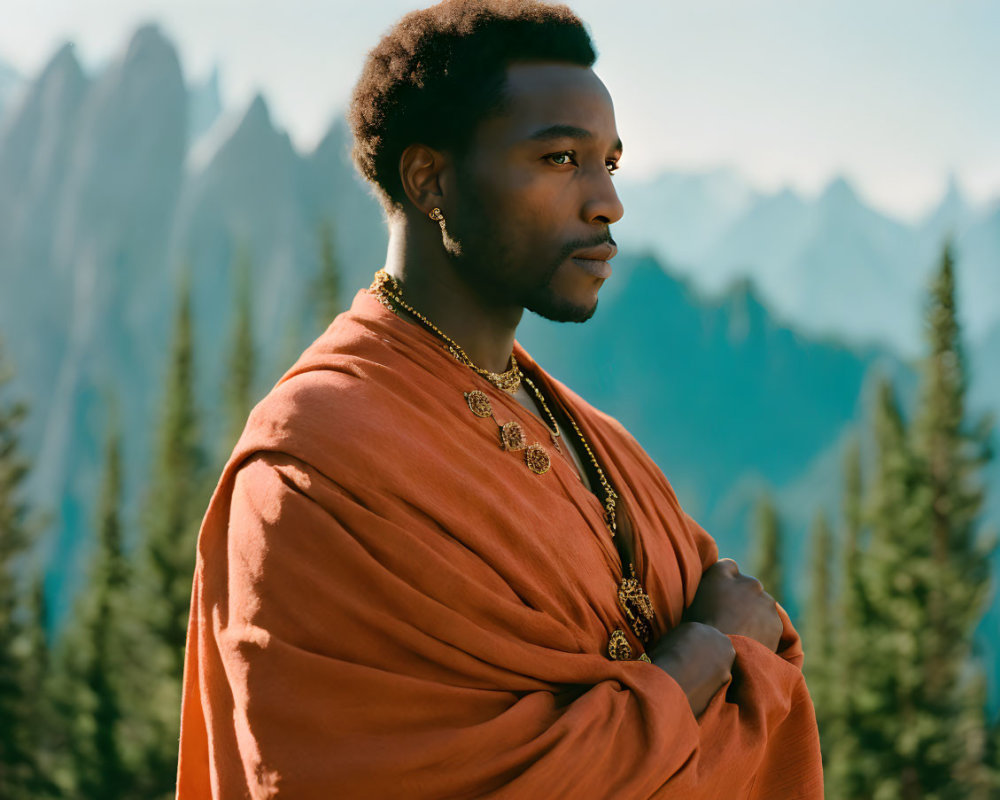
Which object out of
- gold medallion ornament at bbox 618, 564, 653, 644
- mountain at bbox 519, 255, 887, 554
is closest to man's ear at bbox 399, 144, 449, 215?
gold medallion ornament at bbox 618, 564, 653, 644

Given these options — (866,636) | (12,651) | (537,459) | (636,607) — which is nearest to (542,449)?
(537,459)

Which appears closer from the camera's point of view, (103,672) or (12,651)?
(12,651)

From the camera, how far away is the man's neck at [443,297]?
7.27ft

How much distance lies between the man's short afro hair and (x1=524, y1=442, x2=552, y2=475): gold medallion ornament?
2.10 ft

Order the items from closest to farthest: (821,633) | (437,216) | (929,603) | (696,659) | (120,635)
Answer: (696,659) < (437,216) < (929,603) < (120,635) < (821,633)

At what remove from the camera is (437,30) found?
7.20 ft

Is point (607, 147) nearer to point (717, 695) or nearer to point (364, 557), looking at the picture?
point (364, 557)

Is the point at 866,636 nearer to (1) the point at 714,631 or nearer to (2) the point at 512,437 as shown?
(1) the point at 714,631

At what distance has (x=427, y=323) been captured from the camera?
2.24 meters

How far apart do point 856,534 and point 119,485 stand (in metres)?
26.6

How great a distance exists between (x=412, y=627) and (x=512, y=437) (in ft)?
1.66

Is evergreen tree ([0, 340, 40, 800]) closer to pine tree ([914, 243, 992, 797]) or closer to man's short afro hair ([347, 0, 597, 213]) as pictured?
pine tree ([914, 243, 992, 797])

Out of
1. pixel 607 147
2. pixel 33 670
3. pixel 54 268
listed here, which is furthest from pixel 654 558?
pixel 54 268

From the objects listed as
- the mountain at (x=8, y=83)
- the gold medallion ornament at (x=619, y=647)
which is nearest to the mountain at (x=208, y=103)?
the mountain at (x=8, y=83)
